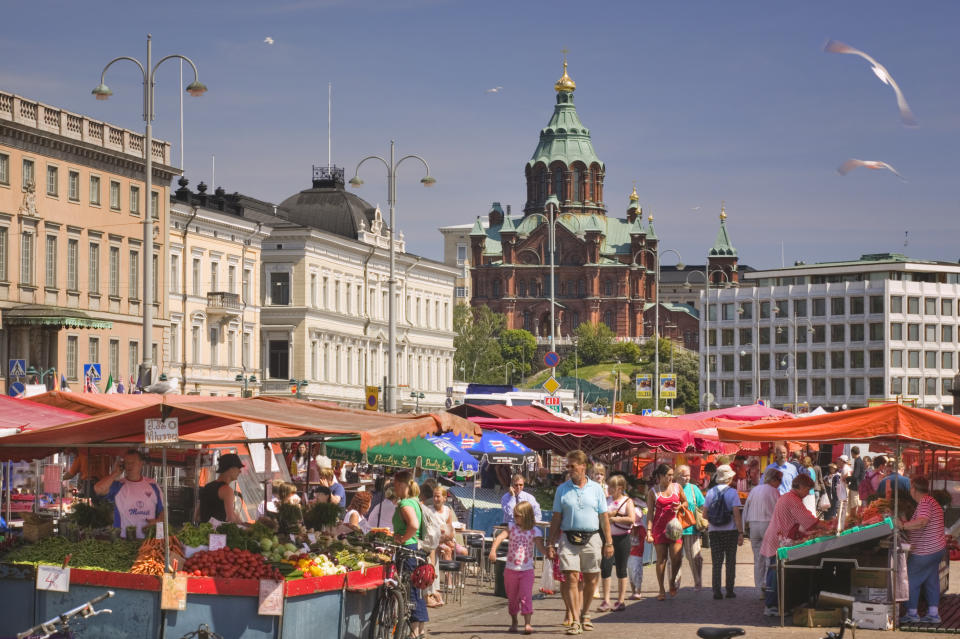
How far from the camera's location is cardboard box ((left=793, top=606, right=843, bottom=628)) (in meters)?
17.3

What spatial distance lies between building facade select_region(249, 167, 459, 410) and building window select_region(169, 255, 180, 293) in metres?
10.6

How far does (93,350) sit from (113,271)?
379cm

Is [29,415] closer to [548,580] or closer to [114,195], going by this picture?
[548,580]

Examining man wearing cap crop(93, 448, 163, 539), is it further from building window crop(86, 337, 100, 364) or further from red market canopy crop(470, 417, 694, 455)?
building window crop(86, 337, 100, 364)

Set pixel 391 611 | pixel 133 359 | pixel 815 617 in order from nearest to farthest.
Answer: pixel 391 611, pixel 815 617, pixel 133 359

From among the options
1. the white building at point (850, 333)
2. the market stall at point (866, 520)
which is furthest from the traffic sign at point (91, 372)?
the white building at point (850, 333)

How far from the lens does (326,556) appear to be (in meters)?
14.2

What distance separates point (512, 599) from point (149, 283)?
18708mm

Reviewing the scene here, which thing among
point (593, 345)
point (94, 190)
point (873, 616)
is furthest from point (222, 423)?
point (593, 345)

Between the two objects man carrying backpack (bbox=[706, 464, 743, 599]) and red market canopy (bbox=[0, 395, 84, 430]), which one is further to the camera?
man carrying backpack (bbox=[706, 464, 743, 599])

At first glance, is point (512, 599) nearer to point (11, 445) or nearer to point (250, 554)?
point (250, 554)

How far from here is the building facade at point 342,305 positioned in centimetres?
8425

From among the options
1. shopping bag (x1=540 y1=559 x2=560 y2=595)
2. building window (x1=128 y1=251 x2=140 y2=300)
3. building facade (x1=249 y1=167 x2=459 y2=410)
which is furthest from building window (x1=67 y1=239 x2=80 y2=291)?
shopping bag (x1=540 y1=559 x2=560 y2=595)

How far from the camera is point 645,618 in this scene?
18094mm
